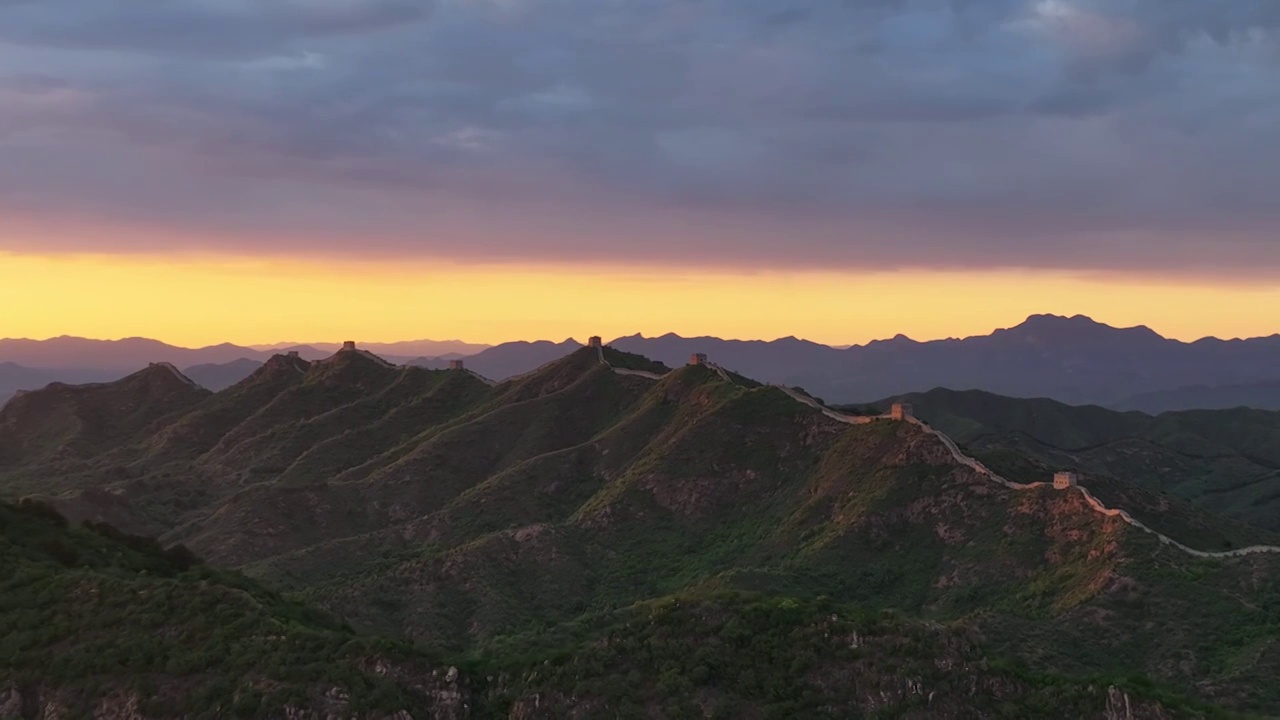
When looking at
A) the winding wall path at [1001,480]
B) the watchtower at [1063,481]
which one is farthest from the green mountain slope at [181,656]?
the watchtower at [1063,481]

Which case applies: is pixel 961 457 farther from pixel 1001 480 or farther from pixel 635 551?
pixel 635 551

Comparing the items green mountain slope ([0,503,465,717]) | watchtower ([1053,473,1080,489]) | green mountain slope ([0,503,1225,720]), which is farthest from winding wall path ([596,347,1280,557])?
green mountain slope ([0,503,465,717])

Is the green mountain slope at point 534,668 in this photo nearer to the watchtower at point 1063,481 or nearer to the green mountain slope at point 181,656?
the green mountain slope at point 181,656

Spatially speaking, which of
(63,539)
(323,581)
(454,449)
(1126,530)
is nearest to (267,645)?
(63,539)

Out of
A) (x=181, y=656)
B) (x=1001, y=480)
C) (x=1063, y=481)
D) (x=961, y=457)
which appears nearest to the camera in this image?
(x=181, y=656)

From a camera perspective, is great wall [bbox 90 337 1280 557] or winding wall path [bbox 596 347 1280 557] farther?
great wall [bbox 90 337 1280 557]

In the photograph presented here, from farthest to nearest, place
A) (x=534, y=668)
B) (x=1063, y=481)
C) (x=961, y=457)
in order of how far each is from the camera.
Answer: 1. (x=961, y=457)
2. (x=1063, y=481)
3. (x=534, y=668)

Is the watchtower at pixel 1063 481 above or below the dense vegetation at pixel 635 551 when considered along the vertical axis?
above

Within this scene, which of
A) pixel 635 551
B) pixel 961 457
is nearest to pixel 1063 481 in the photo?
pixel 961 457

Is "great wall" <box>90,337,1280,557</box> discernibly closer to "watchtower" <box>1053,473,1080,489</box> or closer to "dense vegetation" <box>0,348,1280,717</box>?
"watchtower" <box>1053,473,1080,489</box>

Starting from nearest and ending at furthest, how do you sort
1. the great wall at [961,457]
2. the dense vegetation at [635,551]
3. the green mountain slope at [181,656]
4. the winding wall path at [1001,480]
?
the green mountain slope at [181,656] < the dense vegetation at [635,551] < the winding wall path at [1001,480] < the great wall at [961,457]

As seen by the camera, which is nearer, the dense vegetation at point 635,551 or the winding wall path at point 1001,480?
the dense vegetation at point 635,551

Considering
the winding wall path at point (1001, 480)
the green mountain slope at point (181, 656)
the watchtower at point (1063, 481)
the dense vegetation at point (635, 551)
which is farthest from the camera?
the watchtower at point (1063, 481)

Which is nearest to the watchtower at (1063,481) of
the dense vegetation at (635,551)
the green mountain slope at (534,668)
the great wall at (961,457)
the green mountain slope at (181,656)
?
the great wall at (961,457)
